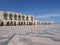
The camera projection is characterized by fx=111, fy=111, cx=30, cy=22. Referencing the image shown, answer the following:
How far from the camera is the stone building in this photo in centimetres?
5052

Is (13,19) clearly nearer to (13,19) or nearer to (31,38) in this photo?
(13,19)

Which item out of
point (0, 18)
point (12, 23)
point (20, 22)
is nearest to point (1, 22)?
point (0, 18)

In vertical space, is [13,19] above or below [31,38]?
above

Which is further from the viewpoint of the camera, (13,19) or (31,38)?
(13,19)

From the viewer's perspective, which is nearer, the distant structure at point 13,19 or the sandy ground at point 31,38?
the sandy ground at point 31,38

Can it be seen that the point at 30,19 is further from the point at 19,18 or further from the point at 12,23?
the point at 12,23

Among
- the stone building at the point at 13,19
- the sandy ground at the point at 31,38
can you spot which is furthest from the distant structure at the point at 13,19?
the sandy ground at the point at 31,38

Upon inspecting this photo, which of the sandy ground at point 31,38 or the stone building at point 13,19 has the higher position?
the stone building at point 13,19

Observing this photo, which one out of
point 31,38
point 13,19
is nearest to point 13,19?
point 13,19

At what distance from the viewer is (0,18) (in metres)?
50.2

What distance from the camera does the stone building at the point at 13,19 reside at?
166ft

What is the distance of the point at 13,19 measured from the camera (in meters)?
55.5

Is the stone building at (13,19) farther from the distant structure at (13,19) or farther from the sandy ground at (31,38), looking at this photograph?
the sandy ground at (31,38)

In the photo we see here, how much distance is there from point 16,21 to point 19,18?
263 centimetres
